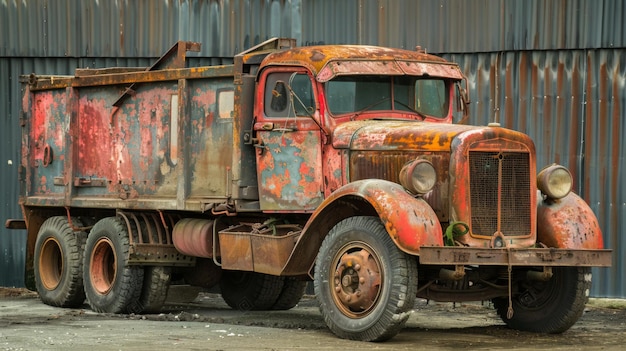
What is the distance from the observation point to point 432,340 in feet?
39.5

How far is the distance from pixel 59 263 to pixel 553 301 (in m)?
6.97

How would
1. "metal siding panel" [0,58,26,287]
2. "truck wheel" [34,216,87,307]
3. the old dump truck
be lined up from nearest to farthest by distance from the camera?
→ the old dump truck < "truck wheel" [34,216,87,307] < "metal siding panel" [0,58,26,287]

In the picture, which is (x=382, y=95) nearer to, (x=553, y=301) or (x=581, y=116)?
(x=553, y=301)

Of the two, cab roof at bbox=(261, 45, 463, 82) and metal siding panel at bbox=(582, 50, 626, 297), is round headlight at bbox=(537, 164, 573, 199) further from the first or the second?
metal siding panel at bbox=(582, 50, 626, 297)

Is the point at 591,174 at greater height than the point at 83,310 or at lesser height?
greater

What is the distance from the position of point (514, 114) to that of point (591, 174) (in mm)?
1263

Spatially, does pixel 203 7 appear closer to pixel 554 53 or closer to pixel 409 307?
pixel 554 53

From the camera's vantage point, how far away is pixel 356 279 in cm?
1213

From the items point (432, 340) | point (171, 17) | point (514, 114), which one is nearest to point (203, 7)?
point (171, 17)

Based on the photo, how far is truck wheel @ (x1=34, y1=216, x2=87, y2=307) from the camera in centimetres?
1627

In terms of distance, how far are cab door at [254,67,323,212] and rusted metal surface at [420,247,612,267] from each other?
214 cm

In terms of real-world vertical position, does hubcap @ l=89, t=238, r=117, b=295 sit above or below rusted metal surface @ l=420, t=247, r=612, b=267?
below

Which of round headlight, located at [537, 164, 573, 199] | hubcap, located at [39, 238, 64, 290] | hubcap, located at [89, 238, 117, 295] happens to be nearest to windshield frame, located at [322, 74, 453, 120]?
round headlight, located at [537, 164, 573, 199]

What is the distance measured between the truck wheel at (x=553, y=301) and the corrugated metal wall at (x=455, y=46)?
367cm
